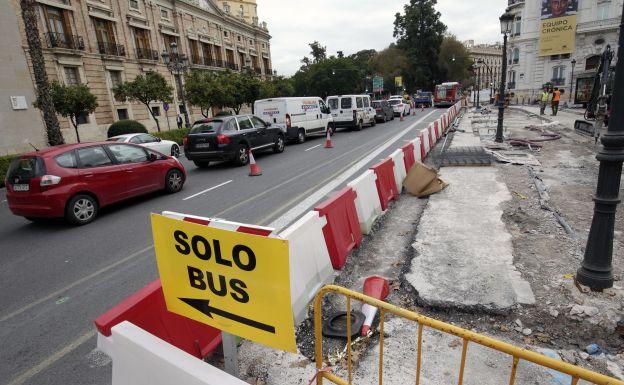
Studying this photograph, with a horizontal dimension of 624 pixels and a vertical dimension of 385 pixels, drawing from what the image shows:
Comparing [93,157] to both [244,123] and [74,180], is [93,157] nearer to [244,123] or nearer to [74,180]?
[74,180]

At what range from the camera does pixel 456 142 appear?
13.9m

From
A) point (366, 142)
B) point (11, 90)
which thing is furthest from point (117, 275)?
point (11, 90)

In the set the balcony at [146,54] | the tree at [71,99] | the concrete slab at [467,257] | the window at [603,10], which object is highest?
the window at [603,10]

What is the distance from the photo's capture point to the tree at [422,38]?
68438 millimetres

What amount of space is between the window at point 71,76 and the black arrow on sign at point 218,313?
31669 mm

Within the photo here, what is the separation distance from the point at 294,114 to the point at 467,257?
1409 centimetres

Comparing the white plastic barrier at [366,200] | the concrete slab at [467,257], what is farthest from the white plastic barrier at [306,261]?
the white plastic barrier at [366,200]

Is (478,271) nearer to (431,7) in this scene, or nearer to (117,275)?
(117,275)

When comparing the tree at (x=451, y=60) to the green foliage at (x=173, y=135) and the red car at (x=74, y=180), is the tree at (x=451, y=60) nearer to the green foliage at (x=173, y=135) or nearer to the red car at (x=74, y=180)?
the green foliage at (x=173, y=135)

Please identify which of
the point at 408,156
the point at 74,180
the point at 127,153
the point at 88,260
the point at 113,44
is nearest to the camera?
the point at 88,260

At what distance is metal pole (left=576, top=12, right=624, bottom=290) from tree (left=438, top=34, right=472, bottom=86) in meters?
76.2

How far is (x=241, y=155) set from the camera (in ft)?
40.9

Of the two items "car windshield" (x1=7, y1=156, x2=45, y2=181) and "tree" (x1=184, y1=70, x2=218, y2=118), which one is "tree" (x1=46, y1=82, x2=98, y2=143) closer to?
"tree" (x1=184, y1=70, x2=218, y2=118)

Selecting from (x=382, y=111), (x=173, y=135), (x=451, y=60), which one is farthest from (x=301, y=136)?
(x=451, y=60)
